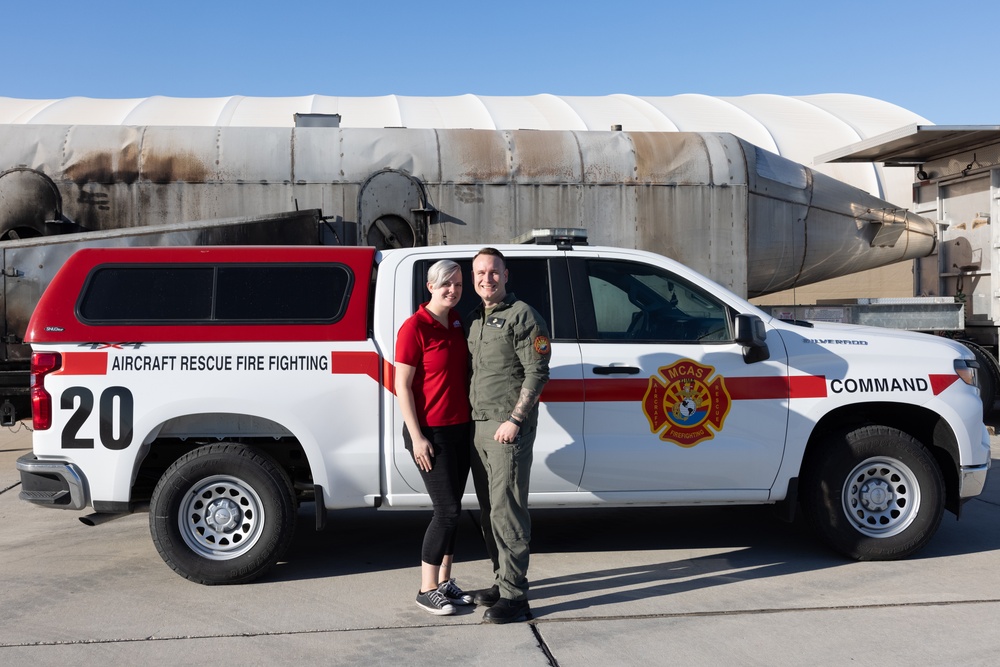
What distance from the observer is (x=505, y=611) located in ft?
14.9

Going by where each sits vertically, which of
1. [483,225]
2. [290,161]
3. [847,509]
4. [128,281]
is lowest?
[847,509]

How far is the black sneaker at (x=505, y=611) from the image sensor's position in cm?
455

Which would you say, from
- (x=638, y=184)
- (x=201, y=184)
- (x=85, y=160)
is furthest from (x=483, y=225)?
(x=85, y=160)

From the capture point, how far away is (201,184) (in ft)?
30.3

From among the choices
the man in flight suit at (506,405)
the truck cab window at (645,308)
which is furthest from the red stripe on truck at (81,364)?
the truck cab window at (645,308)

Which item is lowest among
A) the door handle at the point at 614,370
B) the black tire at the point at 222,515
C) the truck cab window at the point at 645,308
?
the black tire at the point at 222,515

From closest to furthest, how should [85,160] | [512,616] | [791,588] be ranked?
[512,616], [791,588], [85,160]

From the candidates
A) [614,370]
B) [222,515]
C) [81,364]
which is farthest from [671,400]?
[81,364]

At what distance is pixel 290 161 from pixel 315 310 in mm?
4462

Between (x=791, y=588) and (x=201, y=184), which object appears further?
(x=201, y=184)

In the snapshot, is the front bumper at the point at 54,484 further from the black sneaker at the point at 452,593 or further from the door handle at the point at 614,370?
the door handle at the point at 614,370

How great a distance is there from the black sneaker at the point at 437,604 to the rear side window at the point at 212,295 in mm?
1676

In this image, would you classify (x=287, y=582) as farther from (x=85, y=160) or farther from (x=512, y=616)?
(x=85, y=160)

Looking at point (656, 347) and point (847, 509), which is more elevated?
point (656, 347)
